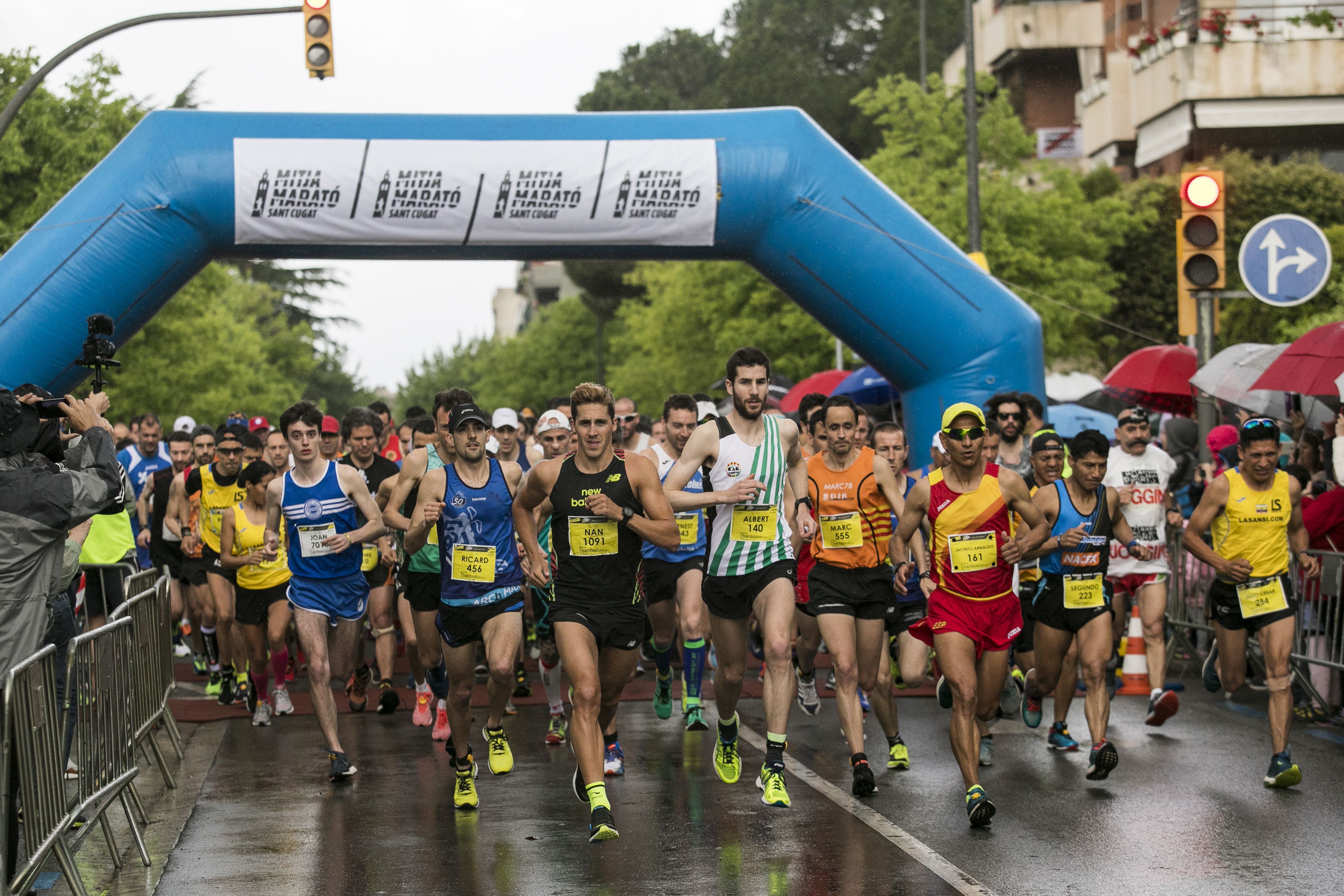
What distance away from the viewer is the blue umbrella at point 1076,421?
17.0 meters

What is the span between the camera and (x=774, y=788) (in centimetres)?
741

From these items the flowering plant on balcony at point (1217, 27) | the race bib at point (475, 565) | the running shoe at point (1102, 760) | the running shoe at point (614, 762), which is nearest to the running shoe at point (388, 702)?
the running shoe at point (614, 762)

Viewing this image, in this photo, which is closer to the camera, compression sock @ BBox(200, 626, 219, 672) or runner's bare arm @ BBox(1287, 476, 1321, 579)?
runner's bare arm @ BBox(1287, 476, 1321, 579)

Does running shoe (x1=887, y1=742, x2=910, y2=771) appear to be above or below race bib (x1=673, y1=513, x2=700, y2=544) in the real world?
below

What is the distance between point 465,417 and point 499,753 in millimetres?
1765

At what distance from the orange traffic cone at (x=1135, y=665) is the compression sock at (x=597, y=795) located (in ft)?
20.0

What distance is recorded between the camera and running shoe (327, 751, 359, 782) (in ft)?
28.1

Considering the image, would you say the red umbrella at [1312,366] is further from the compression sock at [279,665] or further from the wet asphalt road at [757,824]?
the compression sock at [279,665]

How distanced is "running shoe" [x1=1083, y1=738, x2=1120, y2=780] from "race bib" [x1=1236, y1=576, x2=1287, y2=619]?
1236 mm

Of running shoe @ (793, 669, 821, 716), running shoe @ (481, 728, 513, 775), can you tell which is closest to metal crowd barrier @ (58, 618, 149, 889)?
running shoe @ (481, 728, 513, 775)

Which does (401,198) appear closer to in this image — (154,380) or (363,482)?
(363,482)

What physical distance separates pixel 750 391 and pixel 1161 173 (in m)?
37.3

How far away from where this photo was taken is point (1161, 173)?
139 feet

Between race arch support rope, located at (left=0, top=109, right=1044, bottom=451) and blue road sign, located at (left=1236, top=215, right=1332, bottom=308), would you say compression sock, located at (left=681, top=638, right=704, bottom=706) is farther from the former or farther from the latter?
race arch support rope, located at (left=0, top=109, right=1044, bottom=451)
